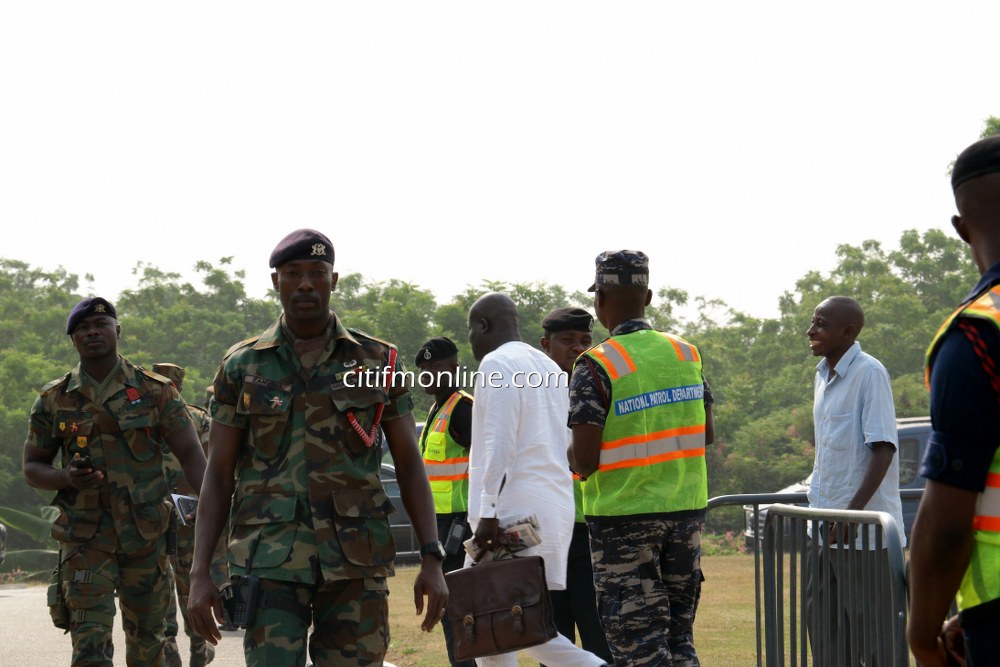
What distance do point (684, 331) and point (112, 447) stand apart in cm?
4880

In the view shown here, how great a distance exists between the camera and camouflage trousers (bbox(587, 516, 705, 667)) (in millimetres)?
5508

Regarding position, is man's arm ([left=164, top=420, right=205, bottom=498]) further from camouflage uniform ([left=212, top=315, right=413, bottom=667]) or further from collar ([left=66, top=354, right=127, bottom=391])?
camouflage uniform ([left=212, top=315, right=413, bottom=667])

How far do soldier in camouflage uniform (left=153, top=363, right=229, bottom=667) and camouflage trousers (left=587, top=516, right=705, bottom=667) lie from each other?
252cm

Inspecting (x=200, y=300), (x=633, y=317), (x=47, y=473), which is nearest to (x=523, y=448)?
(x=633, y=317)

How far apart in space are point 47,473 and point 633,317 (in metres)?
3.27

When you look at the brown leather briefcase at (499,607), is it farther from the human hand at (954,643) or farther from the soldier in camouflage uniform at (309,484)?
the human hand at (954,643)

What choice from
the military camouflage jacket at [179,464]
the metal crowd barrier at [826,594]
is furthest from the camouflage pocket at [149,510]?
the metal crowd barrier at [826,594]

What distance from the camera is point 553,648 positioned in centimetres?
617

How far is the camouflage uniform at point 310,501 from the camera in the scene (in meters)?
4.50

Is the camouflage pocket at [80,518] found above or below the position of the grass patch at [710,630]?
above

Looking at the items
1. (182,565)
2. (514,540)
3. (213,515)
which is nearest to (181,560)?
(182,565)

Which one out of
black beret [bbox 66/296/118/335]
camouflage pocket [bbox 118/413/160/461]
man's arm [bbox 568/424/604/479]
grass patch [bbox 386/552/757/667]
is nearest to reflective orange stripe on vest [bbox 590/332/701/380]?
man's arm [bbox 568/424/604/479]

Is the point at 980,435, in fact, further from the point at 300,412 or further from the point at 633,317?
the point at 633,317

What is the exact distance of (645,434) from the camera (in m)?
5.68
